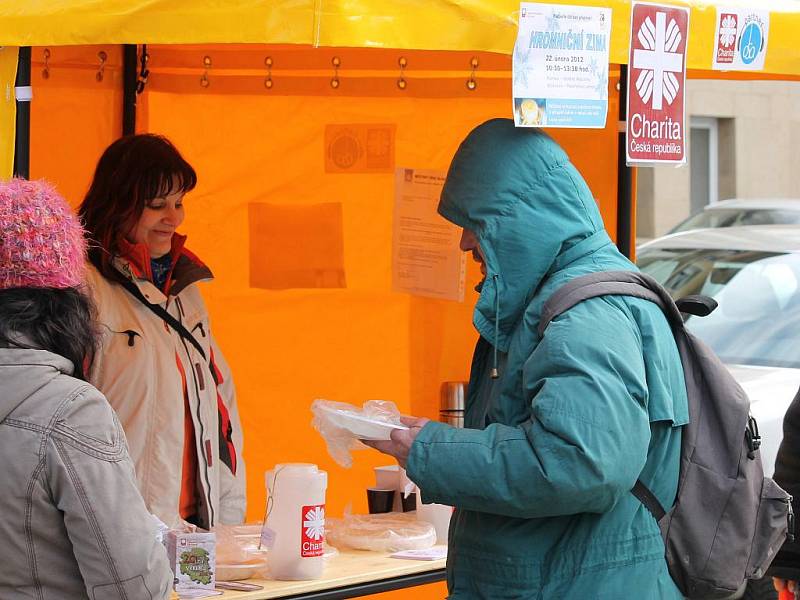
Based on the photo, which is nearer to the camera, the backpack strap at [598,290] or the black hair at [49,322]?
the black hair at [49,322]

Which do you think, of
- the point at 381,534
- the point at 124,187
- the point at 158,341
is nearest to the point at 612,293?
the point at 381,534

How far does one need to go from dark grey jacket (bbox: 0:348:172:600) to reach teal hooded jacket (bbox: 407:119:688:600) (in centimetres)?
53

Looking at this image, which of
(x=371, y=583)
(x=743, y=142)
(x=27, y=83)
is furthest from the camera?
(x=743, y=142)

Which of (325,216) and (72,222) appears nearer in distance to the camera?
(72,222)

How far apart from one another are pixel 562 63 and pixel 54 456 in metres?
1.50

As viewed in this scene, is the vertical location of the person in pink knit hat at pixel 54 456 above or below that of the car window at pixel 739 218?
below

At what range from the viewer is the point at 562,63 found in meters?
2.81

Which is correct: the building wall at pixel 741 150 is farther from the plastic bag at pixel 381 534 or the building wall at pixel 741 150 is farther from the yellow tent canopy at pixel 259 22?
the yellow tent canopy at pixel 259 22

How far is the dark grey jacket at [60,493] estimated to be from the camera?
76.7 inches

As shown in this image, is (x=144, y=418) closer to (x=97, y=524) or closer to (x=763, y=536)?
(x=97, y=524)

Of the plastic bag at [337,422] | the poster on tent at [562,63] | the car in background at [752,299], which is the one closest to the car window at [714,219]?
the car in background at [752,299]

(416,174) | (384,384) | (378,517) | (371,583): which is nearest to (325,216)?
(416,174)

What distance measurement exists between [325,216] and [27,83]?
1930mm

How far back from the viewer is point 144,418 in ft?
11.1
